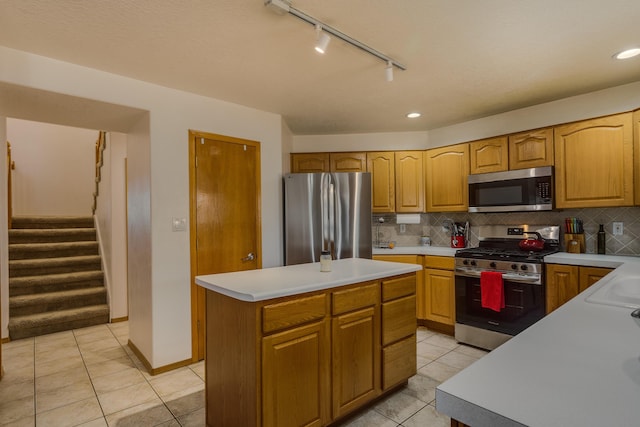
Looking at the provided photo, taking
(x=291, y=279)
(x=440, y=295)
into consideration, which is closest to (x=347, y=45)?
(x=291, y=279)

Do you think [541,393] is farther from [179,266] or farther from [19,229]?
[19,229]

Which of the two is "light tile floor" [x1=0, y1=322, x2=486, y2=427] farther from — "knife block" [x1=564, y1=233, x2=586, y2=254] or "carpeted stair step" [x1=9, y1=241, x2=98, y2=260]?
"carpeted stair step" [x1=9, y1=241, x2=98, y2=260]

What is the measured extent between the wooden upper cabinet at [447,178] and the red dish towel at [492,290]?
0.92m

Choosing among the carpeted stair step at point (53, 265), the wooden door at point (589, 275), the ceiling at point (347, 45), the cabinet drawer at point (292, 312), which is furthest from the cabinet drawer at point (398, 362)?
the carpeted stair step at point (53, 265)

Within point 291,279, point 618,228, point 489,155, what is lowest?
point 291,279

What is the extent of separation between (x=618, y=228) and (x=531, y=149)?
39.8 inches

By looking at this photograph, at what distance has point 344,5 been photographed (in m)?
1.76

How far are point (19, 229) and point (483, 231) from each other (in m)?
6.45

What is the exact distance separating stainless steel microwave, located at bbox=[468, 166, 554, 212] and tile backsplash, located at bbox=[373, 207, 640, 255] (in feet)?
1.07

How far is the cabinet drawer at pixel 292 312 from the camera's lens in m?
1.65

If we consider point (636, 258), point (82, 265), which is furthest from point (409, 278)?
point (82, 265)

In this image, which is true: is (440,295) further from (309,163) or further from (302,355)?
(302,355)

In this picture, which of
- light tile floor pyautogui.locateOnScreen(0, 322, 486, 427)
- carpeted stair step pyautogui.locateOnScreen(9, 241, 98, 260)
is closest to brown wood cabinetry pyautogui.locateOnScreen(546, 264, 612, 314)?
light tile floor pyautogui.locateOnScreen(0, 322, 486, 427)

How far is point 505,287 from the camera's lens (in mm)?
3027
